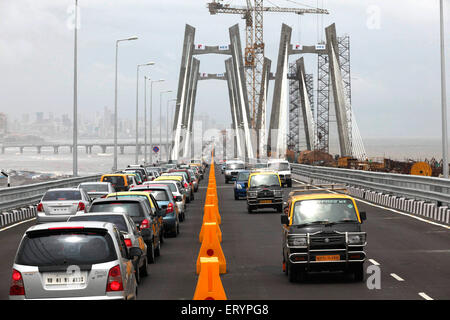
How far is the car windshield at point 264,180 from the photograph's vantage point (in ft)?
110

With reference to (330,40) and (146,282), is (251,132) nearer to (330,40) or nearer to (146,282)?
(330,40)

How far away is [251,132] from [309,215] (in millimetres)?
115685

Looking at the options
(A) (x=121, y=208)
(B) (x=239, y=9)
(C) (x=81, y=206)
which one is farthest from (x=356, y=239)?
(B) (x=239, y=9)

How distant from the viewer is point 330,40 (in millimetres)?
71562

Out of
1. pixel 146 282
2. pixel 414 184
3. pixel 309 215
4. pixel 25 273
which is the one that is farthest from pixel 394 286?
pixel 414 184

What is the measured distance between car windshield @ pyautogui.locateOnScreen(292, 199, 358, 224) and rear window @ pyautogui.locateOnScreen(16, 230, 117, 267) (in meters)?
5.47

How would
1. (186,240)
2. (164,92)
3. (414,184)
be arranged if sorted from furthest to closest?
(164,92)
(414,184)
(186,240)

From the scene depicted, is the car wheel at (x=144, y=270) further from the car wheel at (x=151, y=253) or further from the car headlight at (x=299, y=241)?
the car headlight at (x=299, y=241)

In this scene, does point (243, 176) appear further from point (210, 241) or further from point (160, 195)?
point (210, 241)

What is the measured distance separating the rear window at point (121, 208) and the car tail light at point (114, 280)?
7.36 meters

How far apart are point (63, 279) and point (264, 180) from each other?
24771 mm

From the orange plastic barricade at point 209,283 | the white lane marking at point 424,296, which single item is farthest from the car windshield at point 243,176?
the orange plastic barricade at point 209,283

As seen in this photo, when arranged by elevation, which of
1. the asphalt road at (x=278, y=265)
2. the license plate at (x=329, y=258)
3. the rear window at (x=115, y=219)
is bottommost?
the asphalt road at (x=278, y=265)

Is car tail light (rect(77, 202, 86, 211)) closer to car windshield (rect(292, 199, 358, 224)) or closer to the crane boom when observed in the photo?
car windshield (rect(292, 199, 358, 224))
